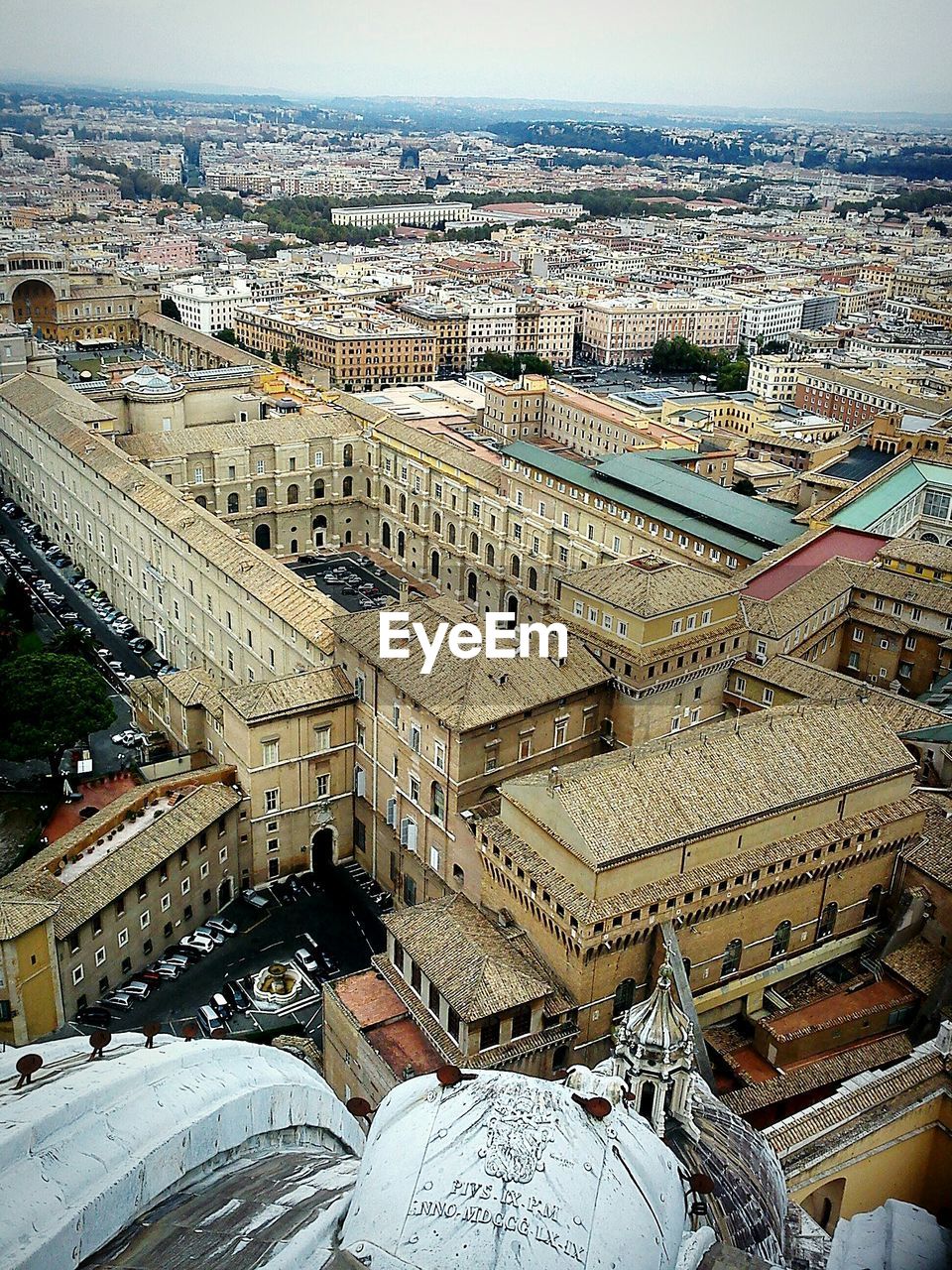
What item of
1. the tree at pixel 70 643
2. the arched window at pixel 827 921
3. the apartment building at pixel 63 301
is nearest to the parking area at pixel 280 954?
the arched window at pixel 827 921

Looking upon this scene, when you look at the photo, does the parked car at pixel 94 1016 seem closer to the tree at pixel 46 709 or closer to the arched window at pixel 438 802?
the arched window at pixel 438 802

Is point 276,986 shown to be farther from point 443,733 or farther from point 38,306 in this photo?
point 38,306

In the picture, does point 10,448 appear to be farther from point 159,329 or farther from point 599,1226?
point 599,1226

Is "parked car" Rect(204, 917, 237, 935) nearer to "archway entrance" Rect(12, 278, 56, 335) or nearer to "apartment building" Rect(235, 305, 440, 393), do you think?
"apartment building" Rect(235, 305, 440, 393)

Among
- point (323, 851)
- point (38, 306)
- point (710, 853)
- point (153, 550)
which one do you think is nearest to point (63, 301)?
point (38, 306)

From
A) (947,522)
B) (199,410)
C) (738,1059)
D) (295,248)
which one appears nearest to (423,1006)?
(738,1059)

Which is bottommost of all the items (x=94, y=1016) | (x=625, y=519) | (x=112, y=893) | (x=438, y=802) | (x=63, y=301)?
(x=94, y=1016)
